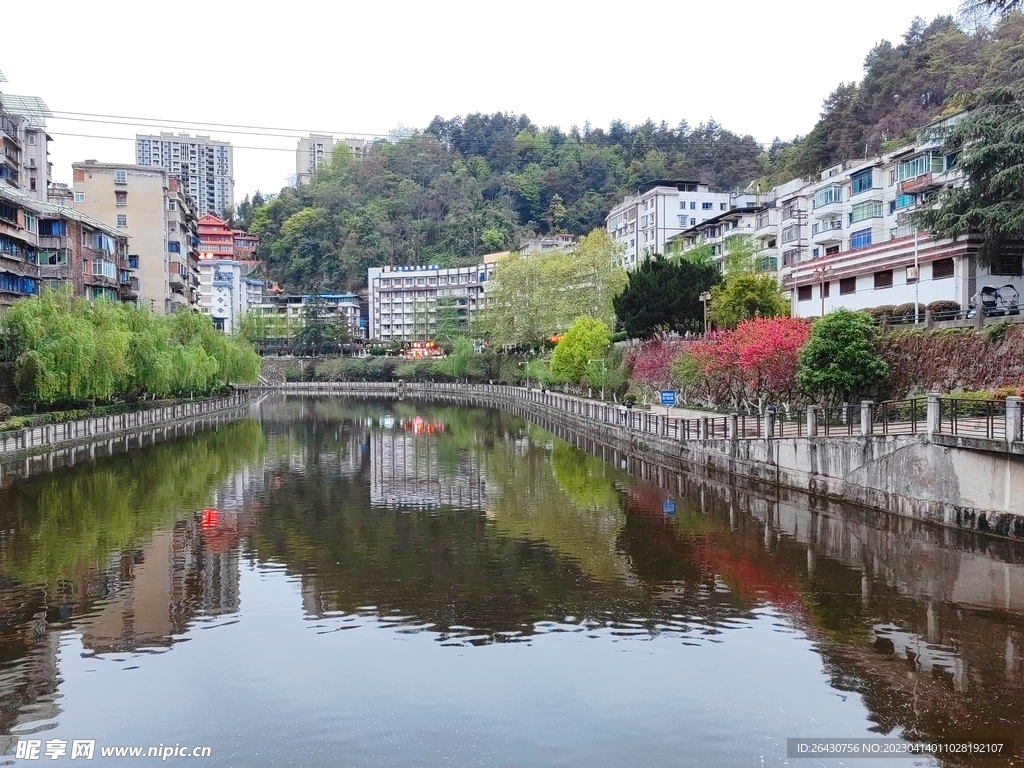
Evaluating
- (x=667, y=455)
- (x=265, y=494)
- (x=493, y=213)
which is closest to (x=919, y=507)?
(x=667, y=455)

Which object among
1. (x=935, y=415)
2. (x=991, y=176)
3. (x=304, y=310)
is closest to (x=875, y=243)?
(x=991, y=176)

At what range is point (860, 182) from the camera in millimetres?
55125

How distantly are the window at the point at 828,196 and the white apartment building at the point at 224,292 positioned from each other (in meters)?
84.1

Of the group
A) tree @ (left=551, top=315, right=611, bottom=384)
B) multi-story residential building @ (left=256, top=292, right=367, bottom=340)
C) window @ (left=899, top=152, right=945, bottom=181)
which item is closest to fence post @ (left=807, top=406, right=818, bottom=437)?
window @ (left=899, top=152, right=945, bottom=181)

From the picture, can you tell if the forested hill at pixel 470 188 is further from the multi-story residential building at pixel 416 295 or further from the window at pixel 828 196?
the window at pixel 828 196

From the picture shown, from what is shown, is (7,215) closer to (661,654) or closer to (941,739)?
(661,654)

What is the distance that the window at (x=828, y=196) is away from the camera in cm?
5697

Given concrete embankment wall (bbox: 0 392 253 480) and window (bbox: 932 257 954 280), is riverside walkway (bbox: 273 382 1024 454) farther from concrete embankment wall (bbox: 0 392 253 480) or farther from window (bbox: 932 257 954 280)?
concrete embankment wall (bbox: 0 392 253 480)

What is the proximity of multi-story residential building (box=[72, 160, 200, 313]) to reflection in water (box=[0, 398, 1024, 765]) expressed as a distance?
177 ft

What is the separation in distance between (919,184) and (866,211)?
222 inches

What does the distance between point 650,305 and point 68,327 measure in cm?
3539

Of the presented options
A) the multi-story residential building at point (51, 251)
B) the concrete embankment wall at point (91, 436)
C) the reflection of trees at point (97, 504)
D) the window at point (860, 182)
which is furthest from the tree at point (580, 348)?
the multi-story residential building at point (51, 251)

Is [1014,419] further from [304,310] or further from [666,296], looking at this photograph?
[304,310]

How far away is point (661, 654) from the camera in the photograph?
13734 millimetres
